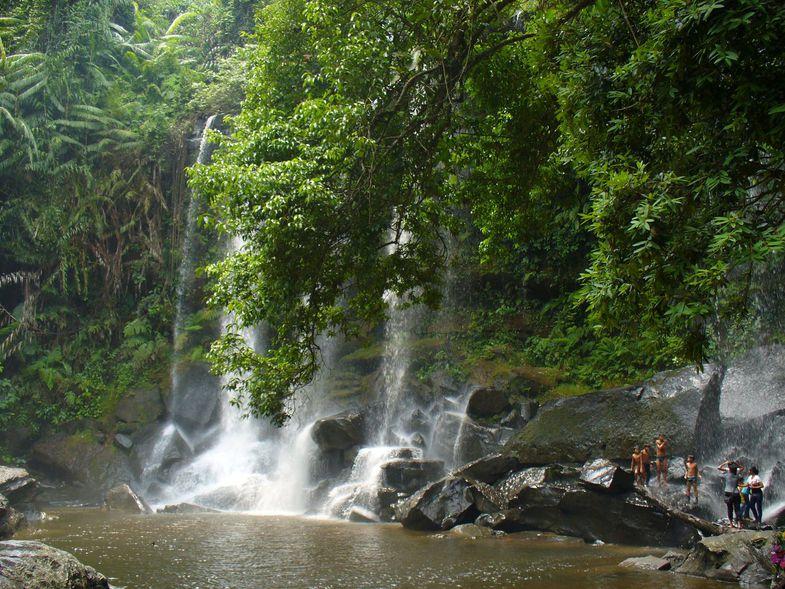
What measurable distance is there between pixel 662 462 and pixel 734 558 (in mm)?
3749

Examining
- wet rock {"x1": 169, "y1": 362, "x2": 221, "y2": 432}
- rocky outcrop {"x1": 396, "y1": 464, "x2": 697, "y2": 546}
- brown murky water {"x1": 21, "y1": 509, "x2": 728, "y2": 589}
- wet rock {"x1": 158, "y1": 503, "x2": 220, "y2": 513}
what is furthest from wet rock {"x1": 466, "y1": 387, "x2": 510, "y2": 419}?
wet rock {"x1": 169, "y1": 362, "x2": 221, "y2": 432}

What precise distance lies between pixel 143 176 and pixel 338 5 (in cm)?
1605

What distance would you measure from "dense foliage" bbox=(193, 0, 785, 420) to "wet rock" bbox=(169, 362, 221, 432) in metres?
9.86

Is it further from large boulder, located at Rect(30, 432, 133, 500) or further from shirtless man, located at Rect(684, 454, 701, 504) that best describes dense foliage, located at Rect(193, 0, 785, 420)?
large boulder, located at Rect(30, 432, 133, 500)

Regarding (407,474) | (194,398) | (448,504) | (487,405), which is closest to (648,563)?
(448,504)

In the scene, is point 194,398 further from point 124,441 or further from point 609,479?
point 609,479

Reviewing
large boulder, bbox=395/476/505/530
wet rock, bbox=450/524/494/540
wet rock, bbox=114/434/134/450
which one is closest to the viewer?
wet rock, bbox=450/524/494/540

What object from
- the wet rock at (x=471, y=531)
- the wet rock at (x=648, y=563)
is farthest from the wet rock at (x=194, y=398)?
the wet rock at (x=648, y=563)

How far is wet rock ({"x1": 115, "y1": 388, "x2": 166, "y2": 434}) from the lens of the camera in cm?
2036

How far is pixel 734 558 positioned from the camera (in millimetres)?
8484

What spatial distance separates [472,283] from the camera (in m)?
21.2

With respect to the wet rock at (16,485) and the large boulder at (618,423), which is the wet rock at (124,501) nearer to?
the wet rock at (16,485)

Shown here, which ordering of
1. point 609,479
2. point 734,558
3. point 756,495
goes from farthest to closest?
point 609,479
point 756,495
point 734,558

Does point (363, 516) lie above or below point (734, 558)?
below
